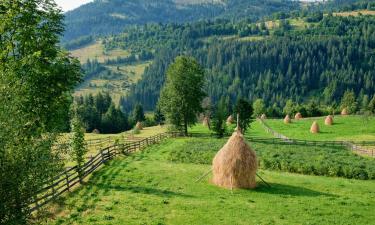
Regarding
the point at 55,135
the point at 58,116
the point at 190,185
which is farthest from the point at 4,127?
the point at 190,185

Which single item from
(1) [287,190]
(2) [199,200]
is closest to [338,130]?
(1) [287,190]

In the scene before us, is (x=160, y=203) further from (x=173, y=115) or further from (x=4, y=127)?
(x=173, y=115)

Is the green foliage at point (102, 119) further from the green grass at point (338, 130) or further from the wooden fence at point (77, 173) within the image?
the wooden fence at point (77, 173)

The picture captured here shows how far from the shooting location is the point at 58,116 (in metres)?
26.8

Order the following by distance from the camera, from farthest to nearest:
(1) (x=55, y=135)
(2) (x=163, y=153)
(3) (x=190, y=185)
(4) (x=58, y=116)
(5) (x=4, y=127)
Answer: (2) (x=163, y=153) → (3) (x=190, y=185) → (4) (x=58, y=116) → (1) (x=55, y=135) → (5) (x=4, y=127)

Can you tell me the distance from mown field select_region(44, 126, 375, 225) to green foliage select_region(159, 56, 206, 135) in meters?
31.0

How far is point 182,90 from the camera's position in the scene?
6612 cm

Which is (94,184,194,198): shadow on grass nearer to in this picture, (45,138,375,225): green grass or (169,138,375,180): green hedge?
(45,138,375,225): green grass

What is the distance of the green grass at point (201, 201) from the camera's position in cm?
2081

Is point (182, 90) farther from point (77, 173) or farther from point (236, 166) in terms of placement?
point (236, 166)

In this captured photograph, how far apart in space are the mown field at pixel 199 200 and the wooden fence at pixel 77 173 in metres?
0.74

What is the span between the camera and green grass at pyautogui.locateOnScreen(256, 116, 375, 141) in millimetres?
71875

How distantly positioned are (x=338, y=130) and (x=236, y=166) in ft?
196

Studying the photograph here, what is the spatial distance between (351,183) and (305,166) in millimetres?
5966
